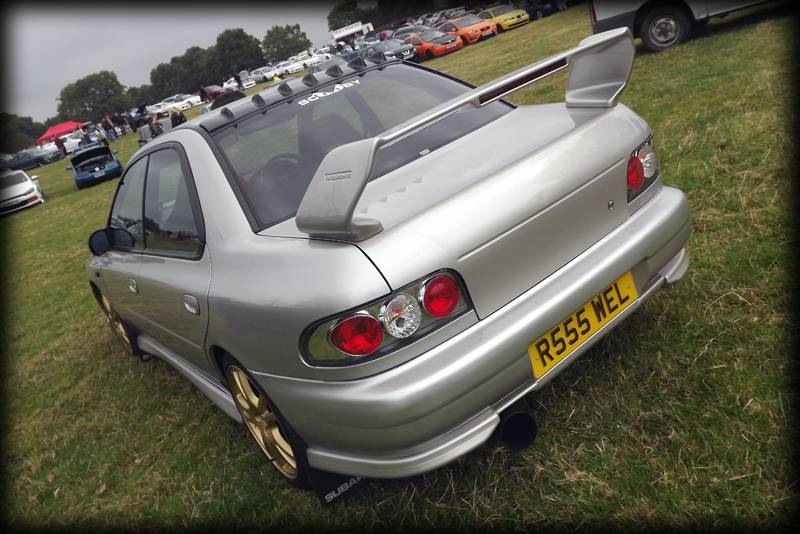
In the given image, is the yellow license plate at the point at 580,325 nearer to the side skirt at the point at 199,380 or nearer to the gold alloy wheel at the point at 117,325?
the side skirt at the point at 199,380

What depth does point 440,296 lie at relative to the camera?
1765mm

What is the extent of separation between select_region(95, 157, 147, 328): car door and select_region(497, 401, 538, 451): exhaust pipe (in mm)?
2191

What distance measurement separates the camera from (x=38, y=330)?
596cm

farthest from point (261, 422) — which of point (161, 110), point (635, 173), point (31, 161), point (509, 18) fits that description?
point (161, 110)

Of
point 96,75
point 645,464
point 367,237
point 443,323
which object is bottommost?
point 645,464

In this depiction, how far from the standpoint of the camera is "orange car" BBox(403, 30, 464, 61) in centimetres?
2381

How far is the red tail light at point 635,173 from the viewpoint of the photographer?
2.21 meters

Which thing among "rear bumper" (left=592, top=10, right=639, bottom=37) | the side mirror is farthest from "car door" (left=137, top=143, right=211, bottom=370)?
"rear bumper" (left=592, top=10, right=639, bottom=37)

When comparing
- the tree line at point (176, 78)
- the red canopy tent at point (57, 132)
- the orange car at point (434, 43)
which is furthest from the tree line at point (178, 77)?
the orange car at point (434, 43)

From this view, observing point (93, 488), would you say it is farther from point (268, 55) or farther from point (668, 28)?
point (268, 55)

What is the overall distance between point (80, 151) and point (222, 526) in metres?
18.4

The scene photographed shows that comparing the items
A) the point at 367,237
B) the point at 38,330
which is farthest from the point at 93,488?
the point at 38,330

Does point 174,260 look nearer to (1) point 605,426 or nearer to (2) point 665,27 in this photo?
(1) point 605,426

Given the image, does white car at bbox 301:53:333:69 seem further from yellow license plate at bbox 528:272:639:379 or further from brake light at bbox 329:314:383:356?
brake light at bbox 329:314:383:356
